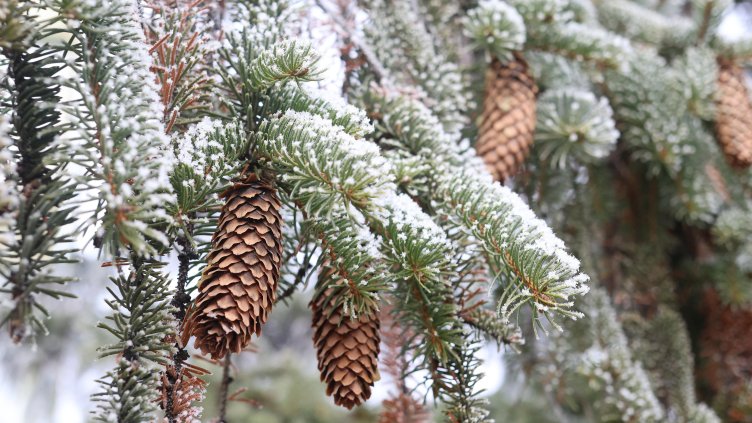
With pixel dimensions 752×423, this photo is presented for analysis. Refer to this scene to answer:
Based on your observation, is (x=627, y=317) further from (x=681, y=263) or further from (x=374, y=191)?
(x=374, y=191)

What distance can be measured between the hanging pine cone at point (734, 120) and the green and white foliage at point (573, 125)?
11.6 inches

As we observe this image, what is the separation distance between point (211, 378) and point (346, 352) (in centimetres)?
123

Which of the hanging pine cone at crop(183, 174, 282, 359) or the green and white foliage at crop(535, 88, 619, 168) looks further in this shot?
the green and white foliage at crop(535, 88, 619, 168)

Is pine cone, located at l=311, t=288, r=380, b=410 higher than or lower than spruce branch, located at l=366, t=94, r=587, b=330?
lower

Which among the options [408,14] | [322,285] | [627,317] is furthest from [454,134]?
[627,317]

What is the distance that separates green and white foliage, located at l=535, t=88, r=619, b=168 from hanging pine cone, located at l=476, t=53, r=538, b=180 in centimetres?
5

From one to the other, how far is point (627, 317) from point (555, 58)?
1.65 ft

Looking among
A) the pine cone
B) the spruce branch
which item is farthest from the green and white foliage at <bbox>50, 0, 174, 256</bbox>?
the spruce branch

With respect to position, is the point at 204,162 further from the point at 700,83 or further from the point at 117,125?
the point at 700,83

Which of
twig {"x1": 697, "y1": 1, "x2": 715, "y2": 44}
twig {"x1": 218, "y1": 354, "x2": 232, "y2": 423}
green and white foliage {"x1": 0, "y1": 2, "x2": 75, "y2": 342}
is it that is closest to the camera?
green and white foliage {"x1": 0, "y1": 2, "x2": 75, "y2": 342}

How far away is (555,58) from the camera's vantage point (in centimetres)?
103

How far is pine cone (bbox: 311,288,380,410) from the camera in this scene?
1.87 ft

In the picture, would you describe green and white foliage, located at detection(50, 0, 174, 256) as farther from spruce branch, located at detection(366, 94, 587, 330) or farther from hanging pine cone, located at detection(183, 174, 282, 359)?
spruce branch, located at detection(366, 94, 587, 330)

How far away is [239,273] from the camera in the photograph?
0.51 meters
